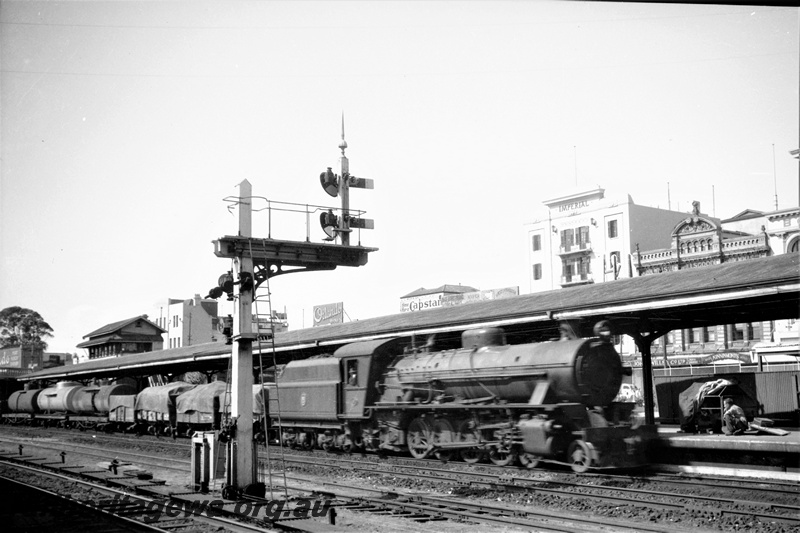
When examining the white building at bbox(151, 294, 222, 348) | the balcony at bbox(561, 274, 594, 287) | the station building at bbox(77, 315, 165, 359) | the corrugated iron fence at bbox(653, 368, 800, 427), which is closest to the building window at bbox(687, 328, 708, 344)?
the balcony at bbox(561, 274, 594, 287)

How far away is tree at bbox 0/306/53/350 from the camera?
60.1 meters

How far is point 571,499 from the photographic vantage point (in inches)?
512

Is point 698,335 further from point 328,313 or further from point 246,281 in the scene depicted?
point 246,281

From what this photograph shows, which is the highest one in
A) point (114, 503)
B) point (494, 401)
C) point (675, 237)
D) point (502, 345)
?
point (675, 237)

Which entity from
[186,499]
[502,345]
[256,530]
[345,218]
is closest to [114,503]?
[186,499]

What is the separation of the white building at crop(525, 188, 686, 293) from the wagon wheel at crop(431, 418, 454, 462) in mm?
37323

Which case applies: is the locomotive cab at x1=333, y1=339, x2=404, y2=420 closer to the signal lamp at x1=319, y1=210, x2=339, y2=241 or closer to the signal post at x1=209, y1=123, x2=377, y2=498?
the signal lamp at x1=319, y1=210, x2=339, y2=241

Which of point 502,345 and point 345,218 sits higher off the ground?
point 345,218

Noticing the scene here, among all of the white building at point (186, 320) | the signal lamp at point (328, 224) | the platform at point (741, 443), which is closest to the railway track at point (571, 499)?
the platform at point (741, 443)

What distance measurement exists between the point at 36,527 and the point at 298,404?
13.6 meters

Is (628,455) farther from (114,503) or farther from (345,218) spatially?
(114,503)

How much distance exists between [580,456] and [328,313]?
52316 millimetres

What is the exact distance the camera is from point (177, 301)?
233ft

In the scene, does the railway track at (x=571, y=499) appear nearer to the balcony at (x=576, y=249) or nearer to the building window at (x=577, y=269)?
the building window at (x=577, y=269)
